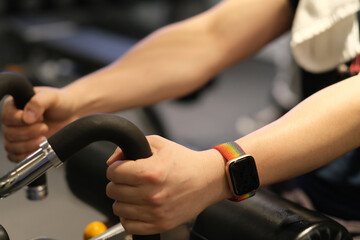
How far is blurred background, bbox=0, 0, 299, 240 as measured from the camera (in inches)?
83.4

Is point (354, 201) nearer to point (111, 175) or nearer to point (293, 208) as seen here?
point (293, 208)

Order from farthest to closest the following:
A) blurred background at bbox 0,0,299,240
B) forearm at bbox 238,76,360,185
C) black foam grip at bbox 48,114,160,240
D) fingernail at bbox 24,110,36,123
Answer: blurred background at bbox 0,0,299,240
fingernail at bbox 24,110,36,123
forearm at bbox 238,76,360,185
black foam grip at bbox 48,114,160,240

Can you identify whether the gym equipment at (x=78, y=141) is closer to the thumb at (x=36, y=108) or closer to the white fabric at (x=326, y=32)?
the thumb at (x=36, y=108)

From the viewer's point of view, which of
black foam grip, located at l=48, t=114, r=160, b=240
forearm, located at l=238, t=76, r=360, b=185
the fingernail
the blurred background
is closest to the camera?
black foam grip, located at l=48, t=114, r=160, b=240

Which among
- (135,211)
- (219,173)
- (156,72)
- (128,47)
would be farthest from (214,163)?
(128,47)

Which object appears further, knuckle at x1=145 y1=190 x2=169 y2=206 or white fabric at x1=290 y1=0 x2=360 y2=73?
white fabric at x1=290 y1=0 x2=360 y2=73

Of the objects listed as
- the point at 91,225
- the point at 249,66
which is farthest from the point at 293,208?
the point at 249,66

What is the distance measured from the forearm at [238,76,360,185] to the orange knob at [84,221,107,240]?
0.22m

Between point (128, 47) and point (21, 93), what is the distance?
134 cm

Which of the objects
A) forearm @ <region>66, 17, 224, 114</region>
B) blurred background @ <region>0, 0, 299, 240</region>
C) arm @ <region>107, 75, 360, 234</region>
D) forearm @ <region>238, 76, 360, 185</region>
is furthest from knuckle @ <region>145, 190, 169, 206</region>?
blurred background @ <region>0, 0, 299, 240</region>

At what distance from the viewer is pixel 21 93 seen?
2.65 feet

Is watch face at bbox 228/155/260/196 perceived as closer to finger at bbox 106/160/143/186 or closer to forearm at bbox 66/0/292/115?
finger at bbox 106/160/143/186

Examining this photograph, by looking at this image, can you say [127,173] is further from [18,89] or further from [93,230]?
[18,89]

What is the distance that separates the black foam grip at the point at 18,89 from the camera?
2.46ft
